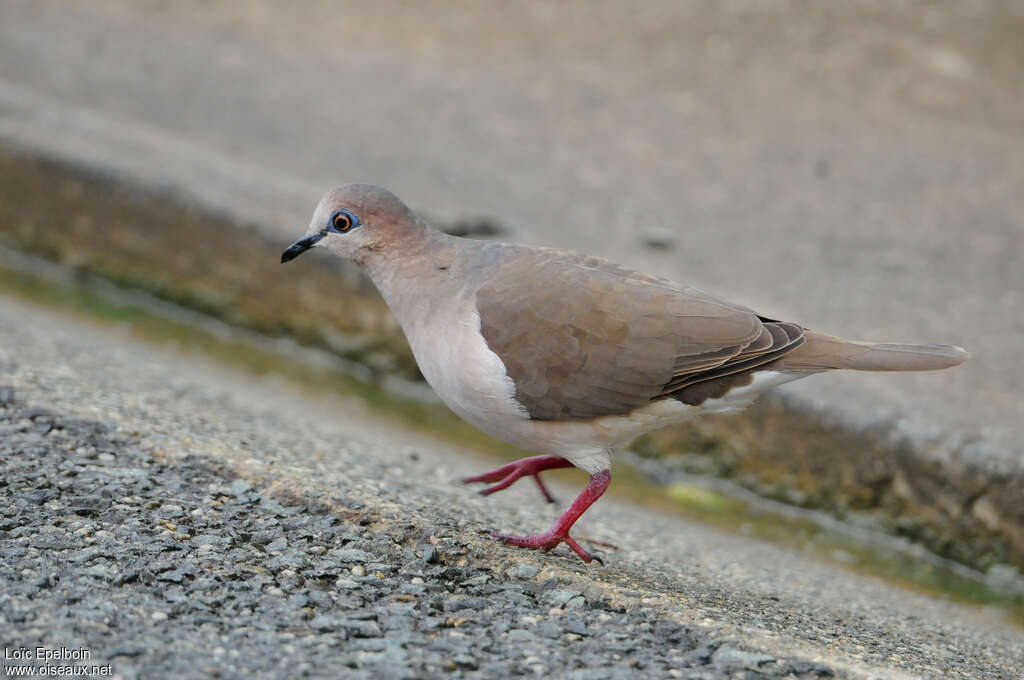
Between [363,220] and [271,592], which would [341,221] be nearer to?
[363,220]

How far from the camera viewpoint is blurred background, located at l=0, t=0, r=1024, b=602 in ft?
16.0

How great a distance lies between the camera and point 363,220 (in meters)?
3.63

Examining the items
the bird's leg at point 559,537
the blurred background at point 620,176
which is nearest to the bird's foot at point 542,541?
the bird's leg at point 559,537

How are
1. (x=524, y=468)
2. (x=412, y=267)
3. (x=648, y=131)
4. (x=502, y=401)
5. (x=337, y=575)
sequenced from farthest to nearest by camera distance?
(x=648, y=131), (x=524, y=468), (x=412, y=267), (x=502, y=401), (x=337, y=575)

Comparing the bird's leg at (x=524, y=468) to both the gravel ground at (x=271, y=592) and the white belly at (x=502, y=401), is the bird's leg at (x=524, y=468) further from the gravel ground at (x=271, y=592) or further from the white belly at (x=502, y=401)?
the gravel ground at (x=271, y=592)

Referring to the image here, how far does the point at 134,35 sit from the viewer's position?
809 centimetres

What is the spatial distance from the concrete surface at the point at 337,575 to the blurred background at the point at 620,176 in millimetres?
828

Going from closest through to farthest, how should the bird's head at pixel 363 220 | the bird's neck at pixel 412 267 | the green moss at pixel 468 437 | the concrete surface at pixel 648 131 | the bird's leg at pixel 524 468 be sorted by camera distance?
the bird's neck at pixel 412 267 < the bird's head at pixel 363 220 < the bird's leg at pixel 524 468 < the green moss at pixel 468 437 < the concrete surface at pixel 648 131

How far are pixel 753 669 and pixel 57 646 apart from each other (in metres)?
1.50

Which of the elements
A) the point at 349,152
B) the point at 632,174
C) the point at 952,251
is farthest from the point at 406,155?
the point at 952,251

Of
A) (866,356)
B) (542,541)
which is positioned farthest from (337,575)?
(866,356)

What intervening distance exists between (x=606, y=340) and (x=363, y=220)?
87 cm

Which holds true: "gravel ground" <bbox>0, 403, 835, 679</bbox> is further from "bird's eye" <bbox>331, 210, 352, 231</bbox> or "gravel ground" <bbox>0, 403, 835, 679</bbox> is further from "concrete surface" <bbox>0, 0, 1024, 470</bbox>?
"concrete surface" <bbox>0, 0, 1024, 470</bbox>

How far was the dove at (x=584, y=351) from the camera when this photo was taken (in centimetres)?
328
